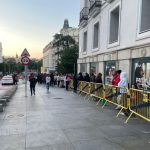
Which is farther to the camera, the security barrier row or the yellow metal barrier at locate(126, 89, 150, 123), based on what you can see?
the security barrier row

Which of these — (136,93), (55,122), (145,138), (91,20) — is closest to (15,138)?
(55,122)

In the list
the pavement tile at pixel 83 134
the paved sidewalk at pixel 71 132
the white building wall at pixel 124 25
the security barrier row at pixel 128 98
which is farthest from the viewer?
the white building wall at pixel 124 25

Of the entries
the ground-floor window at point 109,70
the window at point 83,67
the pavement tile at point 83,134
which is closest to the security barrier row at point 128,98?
the pavement tile at point 83,134

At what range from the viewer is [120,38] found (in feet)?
49.4

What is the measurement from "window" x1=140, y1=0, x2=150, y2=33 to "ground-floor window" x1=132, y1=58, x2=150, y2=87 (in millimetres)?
1564

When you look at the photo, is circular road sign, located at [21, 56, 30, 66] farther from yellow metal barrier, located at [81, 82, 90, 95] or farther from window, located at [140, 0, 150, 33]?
window, located at [140, 0, 150, 33]

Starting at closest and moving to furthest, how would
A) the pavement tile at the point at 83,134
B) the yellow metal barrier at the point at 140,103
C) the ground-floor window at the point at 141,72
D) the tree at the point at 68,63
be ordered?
1. the pavement tile at the point at 83,134
2. the yellow metal barrier at the point at 140,103
3. the ground-floor window at the point at 141,72
4. the tree at the point at 68,63

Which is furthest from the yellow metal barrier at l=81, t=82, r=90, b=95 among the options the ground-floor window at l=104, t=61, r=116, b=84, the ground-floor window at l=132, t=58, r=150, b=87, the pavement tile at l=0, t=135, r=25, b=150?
the pavement tile at l=0, t=135, r=25, b=150

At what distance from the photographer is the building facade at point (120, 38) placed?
1233 cm

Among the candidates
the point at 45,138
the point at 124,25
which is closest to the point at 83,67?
the point at 124,25

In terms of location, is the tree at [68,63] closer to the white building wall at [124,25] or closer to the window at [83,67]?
the window at [83,67]

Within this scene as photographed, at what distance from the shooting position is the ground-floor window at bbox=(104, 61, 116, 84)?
647 inches

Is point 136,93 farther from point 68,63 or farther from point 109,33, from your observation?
point 68,63

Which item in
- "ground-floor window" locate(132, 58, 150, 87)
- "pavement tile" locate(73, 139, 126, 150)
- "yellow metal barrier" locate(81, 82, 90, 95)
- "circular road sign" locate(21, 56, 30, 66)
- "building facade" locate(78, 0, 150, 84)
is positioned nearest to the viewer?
"pavement tile" locate(73, 139, 126, 150)
